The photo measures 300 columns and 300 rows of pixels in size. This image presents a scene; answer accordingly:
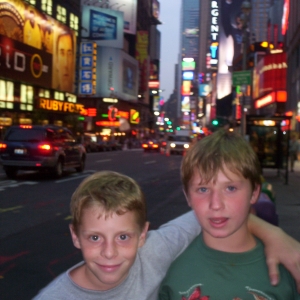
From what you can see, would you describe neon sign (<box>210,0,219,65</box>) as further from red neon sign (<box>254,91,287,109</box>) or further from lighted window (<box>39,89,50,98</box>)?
lighted window (<box>39,89,50,98</box>)

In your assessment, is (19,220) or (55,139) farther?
(55,139)

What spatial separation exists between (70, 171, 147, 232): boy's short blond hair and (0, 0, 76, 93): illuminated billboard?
46.4m

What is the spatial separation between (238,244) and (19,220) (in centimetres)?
823

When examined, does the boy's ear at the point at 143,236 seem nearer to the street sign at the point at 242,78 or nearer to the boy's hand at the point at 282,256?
the boy's hand at the point at 282,256

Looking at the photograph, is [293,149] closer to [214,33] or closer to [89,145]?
[89,145]

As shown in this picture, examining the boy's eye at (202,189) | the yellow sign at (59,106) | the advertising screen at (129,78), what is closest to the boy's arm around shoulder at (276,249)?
the boy's eye at (202,189)

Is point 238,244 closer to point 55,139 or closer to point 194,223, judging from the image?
point 194,223

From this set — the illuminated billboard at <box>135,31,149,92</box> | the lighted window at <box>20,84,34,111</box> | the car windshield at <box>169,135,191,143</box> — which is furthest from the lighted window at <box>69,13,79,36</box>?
the illuminated billboard at <box>135,31,149,92</box>

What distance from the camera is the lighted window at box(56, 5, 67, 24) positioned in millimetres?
58881

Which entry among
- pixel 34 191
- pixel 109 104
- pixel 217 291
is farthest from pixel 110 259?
pixel 109 104

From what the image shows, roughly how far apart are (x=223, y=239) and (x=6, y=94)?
47250 millimetres

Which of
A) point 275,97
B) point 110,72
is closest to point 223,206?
point 275,97

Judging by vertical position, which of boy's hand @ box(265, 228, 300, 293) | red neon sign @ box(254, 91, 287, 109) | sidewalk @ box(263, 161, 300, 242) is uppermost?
red neon sign @ box(254, 91, 287, 109)

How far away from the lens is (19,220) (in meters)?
9.99
